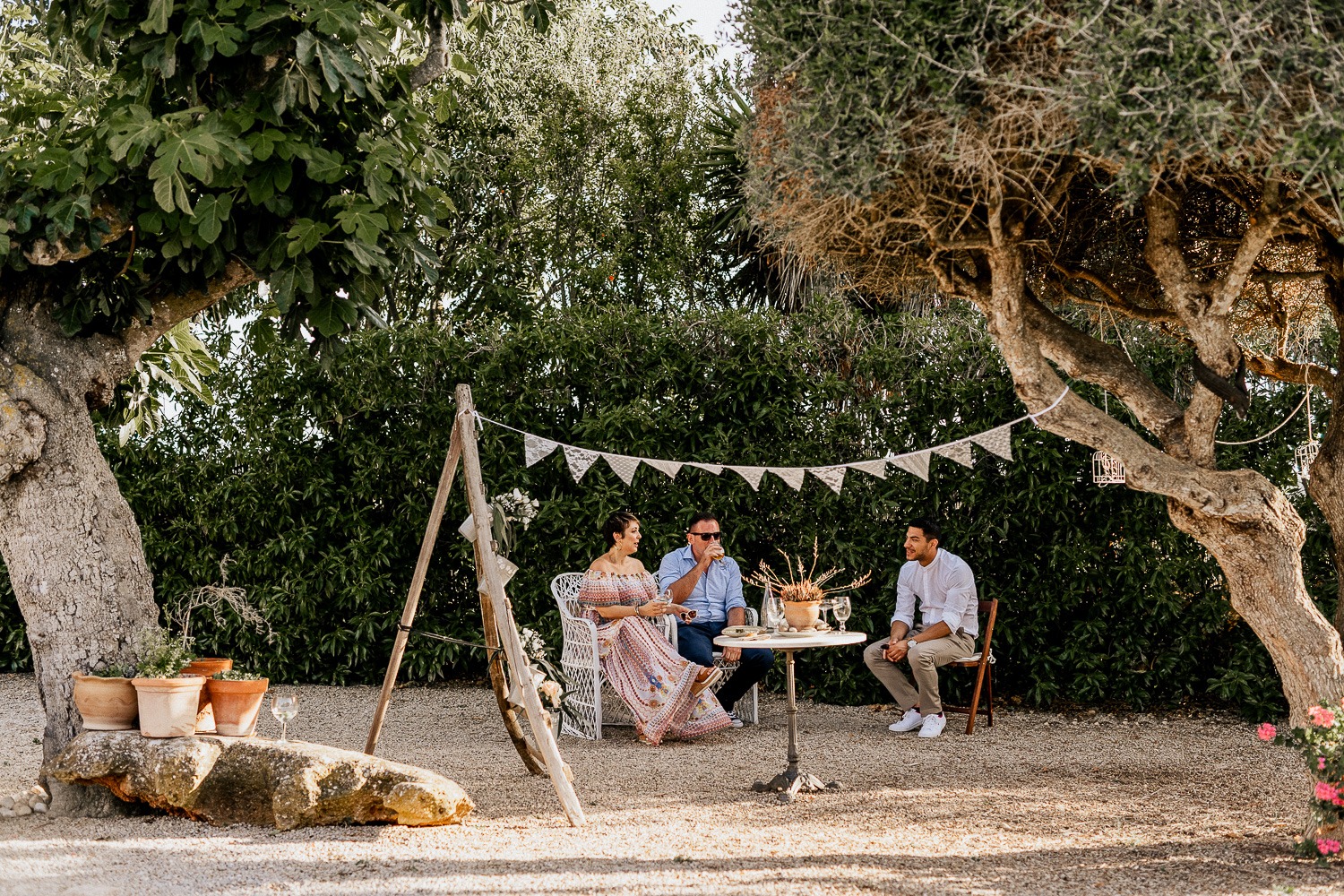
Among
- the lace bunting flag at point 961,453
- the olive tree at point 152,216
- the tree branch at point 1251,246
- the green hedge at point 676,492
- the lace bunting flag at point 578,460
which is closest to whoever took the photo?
the tree branch at point 1251,246

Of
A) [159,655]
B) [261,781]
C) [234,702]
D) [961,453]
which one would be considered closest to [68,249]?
[159,655]

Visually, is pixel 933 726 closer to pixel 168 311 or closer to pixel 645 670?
pixel 645 670

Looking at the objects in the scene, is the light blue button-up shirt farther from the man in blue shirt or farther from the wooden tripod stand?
the wooden tripod stand

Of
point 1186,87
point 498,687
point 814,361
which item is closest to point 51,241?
point 498,687

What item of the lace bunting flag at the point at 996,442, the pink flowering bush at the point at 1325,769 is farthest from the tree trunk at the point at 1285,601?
the lace bunting flag at the point at 996,442

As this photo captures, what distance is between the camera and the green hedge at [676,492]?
7176 mm

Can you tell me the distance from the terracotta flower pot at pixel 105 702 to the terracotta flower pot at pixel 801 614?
2.82 m

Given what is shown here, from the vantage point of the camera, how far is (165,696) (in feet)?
15.7

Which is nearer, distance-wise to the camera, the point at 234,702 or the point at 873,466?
the point at 234,702

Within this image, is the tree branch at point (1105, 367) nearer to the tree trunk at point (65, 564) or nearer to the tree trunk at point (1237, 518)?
the tree trunk at point (1237, 518)

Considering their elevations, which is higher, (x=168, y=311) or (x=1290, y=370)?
(x=168, y=311)

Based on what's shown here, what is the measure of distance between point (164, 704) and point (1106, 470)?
4544 mm

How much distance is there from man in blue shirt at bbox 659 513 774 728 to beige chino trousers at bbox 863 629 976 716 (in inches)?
26.6

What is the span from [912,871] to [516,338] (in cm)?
482
